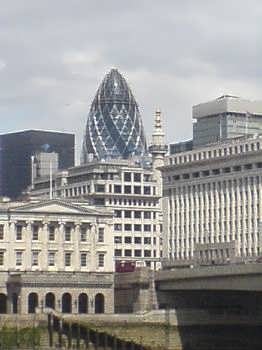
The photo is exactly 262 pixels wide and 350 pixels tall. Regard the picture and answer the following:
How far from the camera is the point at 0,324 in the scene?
160750 mm

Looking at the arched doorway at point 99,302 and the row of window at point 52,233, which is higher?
the row of window at point 52,233

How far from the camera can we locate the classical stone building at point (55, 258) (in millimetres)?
176625

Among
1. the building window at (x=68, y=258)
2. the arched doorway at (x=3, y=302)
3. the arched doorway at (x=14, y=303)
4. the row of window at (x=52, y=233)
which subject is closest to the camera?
the arched doorway at (x=14, y=303)

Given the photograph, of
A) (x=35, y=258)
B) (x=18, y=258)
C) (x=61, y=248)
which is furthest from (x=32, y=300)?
(x=61, y=248)

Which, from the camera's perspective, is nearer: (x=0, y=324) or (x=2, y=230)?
(x=0, y=324)

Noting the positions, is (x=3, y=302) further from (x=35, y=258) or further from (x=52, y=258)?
(x=52, y=258)

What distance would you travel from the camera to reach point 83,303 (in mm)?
180125

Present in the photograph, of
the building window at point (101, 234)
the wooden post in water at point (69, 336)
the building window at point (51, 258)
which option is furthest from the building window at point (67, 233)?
the wooden post in water at point (69, 336)

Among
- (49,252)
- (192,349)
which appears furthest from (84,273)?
(192,349)

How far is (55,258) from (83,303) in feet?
20.5

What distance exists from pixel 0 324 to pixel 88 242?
2612cm

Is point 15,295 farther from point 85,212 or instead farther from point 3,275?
point 85,212

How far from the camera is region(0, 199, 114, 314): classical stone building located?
17662 centimetres

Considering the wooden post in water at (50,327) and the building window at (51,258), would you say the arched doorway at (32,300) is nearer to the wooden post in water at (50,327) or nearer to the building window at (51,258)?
the building window at (51,258)
